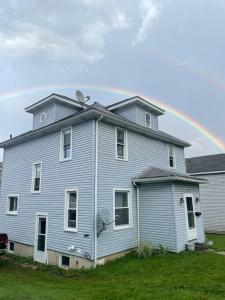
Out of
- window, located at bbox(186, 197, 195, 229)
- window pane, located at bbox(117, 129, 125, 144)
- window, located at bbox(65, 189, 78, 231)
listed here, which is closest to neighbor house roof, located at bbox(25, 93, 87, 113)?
window pane, located at bbox(117, 129, 125, 144)

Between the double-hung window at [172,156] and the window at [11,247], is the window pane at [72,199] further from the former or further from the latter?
the double-hung window at [172,156]

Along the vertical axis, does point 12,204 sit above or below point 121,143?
below

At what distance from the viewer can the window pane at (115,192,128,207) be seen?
39.2 ft

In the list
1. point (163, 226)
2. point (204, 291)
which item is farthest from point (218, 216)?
point (204, 291)

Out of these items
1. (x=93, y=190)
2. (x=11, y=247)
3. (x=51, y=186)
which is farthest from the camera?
(x=11, y=247)

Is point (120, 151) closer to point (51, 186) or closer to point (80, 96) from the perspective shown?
point (51, 186)

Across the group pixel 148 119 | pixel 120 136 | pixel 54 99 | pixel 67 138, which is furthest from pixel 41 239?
pixel 148 119

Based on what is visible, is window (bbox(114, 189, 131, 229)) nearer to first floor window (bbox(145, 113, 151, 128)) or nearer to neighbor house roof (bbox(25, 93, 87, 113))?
first floor window (bbox(145, 113, 151, 128))

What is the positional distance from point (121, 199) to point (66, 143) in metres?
3.84

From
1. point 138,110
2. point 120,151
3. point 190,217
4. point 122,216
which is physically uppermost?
point 138,110

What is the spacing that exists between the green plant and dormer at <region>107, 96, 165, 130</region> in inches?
270

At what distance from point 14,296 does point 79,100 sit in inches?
429

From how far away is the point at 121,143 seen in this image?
12.7 m

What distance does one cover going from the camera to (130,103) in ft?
49.3
